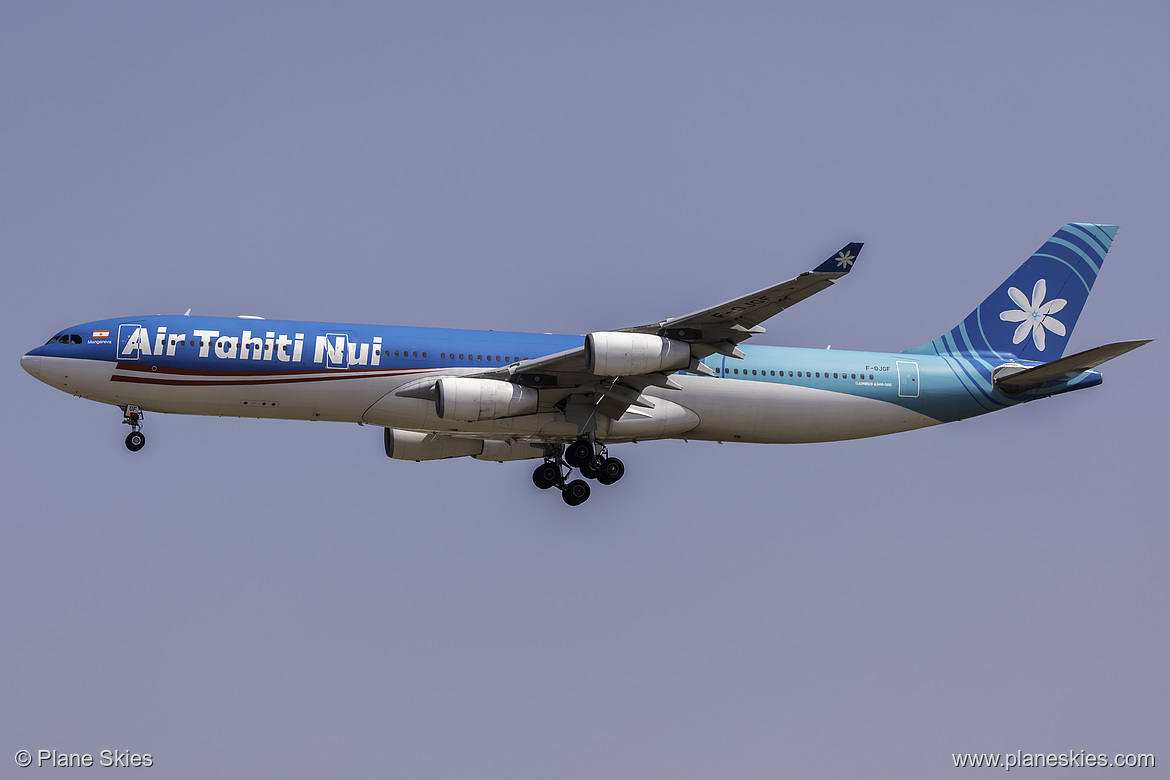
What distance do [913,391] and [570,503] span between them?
10.8 metres

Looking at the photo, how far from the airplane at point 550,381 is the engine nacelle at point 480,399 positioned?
0.04m

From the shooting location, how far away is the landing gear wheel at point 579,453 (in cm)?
3869

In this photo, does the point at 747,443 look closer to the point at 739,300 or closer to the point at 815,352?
the point at 815,352

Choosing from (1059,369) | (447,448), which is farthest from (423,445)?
(1059,369)

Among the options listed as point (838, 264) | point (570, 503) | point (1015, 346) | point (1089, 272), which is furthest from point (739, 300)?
point (1089, 272)

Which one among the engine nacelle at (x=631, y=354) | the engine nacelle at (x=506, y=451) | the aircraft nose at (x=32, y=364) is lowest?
the engine nacelle at (x=506, y=451)

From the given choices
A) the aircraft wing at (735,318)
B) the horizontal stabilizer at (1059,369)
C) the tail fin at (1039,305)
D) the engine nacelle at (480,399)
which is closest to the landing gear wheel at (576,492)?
the engine nacelle at (480,399)

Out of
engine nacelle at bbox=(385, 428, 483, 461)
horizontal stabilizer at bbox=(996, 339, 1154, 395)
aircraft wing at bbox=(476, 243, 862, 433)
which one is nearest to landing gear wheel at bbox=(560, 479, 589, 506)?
aircraft wing at bbox=(476, 243, 862, 433)

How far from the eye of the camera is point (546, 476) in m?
40.7

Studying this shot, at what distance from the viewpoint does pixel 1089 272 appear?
45.2 m

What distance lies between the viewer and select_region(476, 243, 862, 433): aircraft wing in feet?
106

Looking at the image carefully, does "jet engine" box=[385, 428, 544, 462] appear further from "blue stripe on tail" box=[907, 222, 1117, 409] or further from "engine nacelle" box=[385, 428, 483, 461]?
"blue stripe on tail" box=[907, 222, 1117, 409]

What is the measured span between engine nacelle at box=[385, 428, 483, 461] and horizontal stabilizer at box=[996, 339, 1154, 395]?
52.8ft

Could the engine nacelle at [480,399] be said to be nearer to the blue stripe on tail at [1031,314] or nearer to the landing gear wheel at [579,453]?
the landing gear wheel at [579,453]
